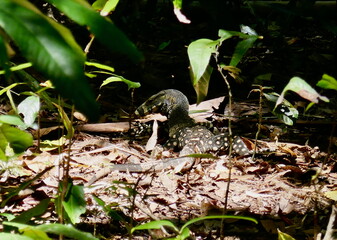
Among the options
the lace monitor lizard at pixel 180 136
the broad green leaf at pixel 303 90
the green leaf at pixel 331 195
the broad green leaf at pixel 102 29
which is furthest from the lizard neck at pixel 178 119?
the broad green leaf at pixel 102 29

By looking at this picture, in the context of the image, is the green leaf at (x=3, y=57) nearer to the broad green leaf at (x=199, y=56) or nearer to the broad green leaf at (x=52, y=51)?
the broad green leaf at (x=52, y=51)

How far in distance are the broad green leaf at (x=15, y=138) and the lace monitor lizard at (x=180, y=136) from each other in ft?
6.40

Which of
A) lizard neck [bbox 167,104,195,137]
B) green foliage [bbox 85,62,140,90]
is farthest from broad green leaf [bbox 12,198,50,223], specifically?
lizard neck [bbox 167,104,195,137]

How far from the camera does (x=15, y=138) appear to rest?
5.59ft

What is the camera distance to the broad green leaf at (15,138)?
1.64 meters

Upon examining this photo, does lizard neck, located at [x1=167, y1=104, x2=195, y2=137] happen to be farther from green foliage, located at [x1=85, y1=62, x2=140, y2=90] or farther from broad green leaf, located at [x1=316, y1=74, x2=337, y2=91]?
broad green leaf, located at [x1=316, y1=74, x2=337, y2=91]

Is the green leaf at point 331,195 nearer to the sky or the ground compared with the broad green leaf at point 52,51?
nearer to the ground

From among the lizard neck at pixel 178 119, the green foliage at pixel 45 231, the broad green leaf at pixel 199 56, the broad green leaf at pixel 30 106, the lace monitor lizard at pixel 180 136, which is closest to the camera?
the green foliage at pixel 45 231

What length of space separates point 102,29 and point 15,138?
3.46ft

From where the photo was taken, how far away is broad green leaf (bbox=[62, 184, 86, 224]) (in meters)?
2.00

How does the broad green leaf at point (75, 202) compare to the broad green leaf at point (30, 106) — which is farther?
the broad green leaf at point (30, 106)

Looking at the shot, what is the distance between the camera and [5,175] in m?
3.40

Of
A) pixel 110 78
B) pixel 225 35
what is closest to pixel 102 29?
pixel 225 35

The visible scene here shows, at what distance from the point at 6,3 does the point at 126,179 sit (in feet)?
10.2
